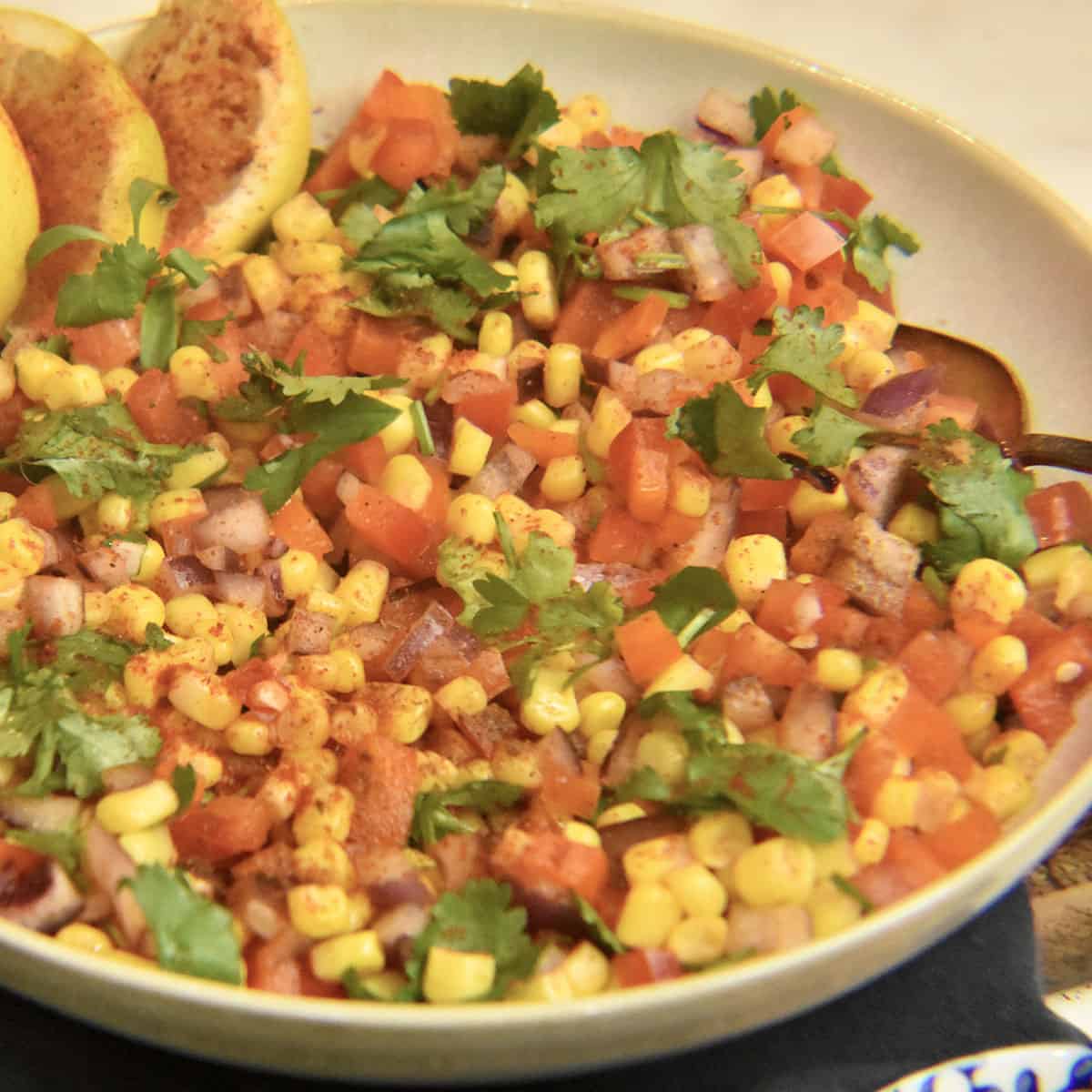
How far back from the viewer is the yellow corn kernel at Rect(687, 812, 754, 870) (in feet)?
7.77

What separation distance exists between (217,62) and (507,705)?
2.00 meters

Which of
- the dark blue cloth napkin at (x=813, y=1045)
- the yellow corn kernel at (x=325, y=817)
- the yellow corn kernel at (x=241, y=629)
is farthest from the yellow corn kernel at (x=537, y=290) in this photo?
the dark blue cloth napkin at (x=813, y=1045)

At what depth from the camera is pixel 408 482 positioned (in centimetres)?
296

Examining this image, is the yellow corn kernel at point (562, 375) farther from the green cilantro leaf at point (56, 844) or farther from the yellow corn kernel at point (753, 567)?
the green cilantro leaf at point (56, 844)

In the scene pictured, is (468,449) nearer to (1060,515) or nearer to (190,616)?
(190,616)

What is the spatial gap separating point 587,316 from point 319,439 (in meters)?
0.78

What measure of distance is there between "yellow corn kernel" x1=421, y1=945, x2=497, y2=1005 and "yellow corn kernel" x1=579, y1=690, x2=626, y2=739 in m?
0.60

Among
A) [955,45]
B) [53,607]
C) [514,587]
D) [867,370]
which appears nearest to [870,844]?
[514,587]

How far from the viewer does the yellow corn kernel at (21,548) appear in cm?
275

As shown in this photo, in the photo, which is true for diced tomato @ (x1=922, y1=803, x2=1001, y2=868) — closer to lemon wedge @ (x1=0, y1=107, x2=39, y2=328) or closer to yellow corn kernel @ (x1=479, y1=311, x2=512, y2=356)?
yellow corn kernel @ (x1=479, y1=311, x2=512, y2=356)

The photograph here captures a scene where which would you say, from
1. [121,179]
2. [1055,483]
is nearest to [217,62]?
[121,179]

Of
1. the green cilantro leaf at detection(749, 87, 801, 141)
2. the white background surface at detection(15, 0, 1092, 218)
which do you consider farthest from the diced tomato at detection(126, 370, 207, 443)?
the white background surface at detection(15, 0, 1092, 218)

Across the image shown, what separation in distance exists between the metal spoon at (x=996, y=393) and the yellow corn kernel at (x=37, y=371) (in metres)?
2.17

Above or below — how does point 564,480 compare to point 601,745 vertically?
Result: above
